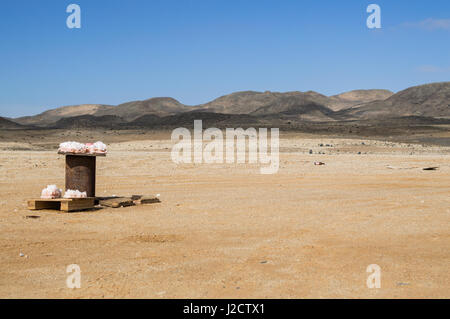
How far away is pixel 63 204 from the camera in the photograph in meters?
9.45

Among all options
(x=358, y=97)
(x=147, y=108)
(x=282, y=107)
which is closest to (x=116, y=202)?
(x=282, y=107)

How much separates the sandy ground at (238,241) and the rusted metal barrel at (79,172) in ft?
2.07

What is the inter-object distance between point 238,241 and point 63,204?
3837 mm

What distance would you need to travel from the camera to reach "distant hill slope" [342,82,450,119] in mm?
101544

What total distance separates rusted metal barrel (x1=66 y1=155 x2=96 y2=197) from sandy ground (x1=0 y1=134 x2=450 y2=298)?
63 centimetres

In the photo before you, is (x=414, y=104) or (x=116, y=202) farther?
(x=414, y=104)

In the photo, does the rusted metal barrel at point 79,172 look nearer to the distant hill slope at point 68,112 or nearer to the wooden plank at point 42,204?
the wooden plank at point 42,204

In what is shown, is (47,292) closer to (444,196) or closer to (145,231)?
(145,231)

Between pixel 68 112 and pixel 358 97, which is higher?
pixel 358 97

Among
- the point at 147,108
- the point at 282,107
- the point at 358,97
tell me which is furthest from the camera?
the point at 358,97

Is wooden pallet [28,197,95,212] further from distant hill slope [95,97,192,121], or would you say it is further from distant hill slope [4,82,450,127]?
distant hill slope [95,97,192,121]

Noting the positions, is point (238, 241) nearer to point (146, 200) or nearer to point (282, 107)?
point (146, 200)

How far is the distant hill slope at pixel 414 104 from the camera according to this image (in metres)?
102
